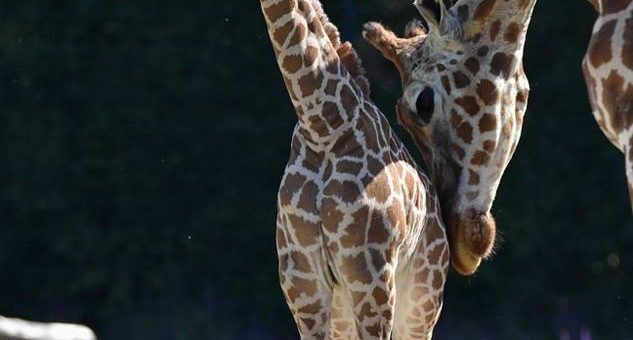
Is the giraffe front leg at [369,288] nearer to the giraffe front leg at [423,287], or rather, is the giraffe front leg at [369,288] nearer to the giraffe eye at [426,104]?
the giraffe front leg at [423,287]

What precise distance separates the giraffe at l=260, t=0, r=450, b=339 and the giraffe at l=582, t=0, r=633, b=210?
82 centimetres

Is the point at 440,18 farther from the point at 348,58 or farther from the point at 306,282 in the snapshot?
the point at 306,282

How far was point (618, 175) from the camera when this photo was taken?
7.71m

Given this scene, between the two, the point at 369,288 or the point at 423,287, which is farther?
the point at 423,287

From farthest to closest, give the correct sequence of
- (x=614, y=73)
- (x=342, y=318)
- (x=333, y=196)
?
(x=342, y=318)
(x=333, y=196)
(x=614, y=73)

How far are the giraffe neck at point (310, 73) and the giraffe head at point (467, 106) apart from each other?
0.50 m

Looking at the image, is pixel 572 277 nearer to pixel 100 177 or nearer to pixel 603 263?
pixel 603 263

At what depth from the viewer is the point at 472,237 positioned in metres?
5.35

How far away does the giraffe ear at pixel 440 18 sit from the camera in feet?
17.8

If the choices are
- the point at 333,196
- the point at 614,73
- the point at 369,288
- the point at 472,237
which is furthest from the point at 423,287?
the point at 614,73

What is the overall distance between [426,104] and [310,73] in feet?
2.11

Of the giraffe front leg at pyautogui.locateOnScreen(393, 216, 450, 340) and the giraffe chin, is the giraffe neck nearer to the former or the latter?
the giraffe front leg at pyautogui.locateOnScreen(393, 216, 450, 340)

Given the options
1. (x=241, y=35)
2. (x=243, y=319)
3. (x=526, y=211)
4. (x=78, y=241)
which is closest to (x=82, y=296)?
(x=78, y=241)

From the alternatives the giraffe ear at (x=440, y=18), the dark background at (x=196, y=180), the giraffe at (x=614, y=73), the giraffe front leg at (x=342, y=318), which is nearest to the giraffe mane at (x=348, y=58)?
the giraffe ear at (x=440, y=18)
